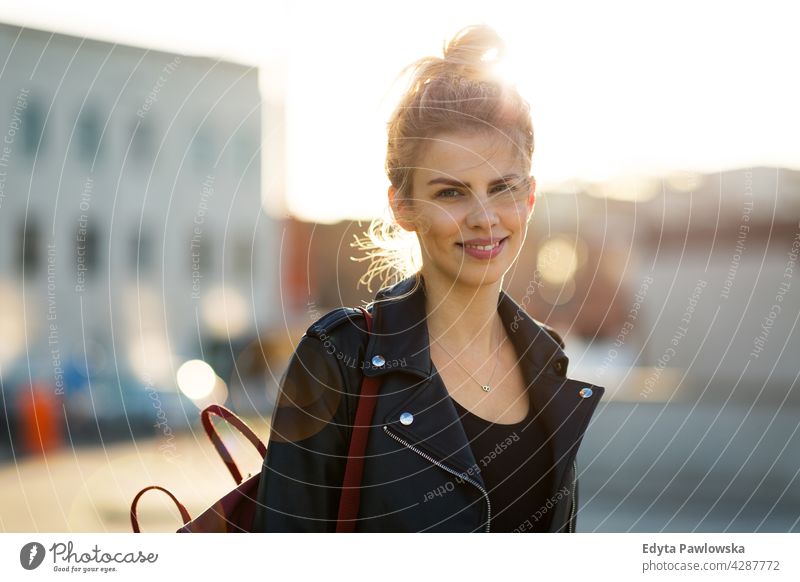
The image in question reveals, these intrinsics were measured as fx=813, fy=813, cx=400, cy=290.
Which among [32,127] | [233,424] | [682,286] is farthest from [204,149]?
[233,424]

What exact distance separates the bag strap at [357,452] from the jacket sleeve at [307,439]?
0.02 meters

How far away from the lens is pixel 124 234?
17000 mm

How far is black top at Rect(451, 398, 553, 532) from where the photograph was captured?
1809 millimetres

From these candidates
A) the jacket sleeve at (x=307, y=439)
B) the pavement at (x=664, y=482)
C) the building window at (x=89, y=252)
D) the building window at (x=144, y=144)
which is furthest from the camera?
the building window at (x=144, y=144)

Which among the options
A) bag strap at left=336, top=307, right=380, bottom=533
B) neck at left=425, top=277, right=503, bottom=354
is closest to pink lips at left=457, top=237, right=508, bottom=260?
neck at left=425, top=277, right=503, bottom=354

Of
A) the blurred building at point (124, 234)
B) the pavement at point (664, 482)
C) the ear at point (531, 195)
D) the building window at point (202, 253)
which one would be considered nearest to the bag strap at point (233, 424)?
the ear at point (531, 195)

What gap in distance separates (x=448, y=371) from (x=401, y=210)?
1.33 feet

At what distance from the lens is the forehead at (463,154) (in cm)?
184

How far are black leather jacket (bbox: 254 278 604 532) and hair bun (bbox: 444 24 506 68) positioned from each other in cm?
54

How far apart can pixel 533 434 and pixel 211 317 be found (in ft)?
58.9

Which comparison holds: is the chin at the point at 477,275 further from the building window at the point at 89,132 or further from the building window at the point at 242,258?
the building window at the point at 242,258

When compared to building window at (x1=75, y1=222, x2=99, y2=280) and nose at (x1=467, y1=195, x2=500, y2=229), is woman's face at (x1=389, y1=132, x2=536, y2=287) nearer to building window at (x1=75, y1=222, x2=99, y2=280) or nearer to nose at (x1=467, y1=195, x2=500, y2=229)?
nose at (x1=467, y1=195, x2=500, y2=229)
